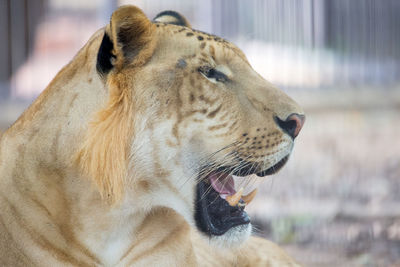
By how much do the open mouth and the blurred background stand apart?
230 centimetres

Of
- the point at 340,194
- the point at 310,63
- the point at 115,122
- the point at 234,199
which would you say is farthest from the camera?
the point at 310,63

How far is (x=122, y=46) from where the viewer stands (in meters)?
1.72

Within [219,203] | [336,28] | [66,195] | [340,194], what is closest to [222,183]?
[219,203]

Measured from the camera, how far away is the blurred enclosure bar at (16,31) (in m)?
4.63

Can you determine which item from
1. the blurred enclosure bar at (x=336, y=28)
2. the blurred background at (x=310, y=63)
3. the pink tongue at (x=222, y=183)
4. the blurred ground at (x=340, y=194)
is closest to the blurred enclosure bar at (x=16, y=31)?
the blurred background at (x=310, y=63)

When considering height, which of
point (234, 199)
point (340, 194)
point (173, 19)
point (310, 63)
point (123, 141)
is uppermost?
point (173, 19)

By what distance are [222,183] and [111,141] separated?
0.36m

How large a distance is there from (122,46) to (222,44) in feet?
0.96

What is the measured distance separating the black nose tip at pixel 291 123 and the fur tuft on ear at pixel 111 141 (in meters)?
0.39

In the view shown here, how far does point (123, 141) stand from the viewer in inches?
68.3

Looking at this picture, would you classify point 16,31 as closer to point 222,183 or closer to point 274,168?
point 222,183

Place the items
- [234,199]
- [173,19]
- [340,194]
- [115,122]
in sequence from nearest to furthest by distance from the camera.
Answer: [115,122], [234,199], [173,19], [340,194]

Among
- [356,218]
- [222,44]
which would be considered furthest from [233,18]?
[222,44]

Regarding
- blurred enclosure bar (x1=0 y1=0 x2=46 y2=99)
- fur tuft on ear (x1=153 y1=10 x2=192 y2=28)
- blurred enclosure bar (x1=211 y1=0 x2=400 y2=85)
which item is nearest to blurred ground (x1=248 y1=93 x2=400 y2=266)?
blurred enclosure bar (x1=211 y1=0 x2=400 y2=85)
